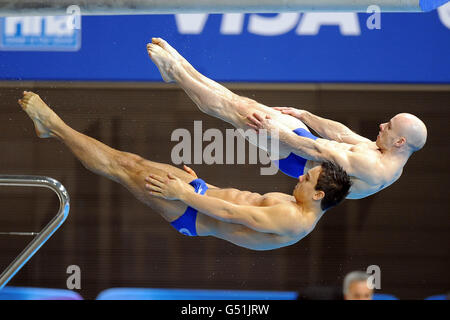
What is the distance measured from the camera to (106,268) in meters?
4.99

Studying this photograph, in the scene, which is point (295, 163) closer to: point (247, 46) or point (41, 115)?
point (247, 46)

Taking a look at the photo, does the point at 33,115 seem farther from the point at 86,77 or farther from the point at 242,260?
the point at 242,260

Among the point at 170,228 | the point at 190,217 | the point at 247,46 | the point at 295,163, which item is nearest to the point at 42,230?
the point at 190,217

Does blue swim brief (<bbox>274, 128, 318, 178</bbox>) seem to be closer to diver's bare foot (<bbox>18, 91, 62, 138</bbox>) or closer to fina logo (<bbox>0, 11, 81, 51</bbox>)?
diver's bare foot (<bbox>18, 91, 62, 138</bbox>)

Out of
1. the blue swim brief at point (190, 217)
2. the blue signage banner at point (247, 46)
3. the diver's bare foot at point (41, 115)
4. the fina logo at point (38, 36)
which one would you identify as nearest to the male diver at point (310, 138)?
the blue swim brief at point (190, 217)

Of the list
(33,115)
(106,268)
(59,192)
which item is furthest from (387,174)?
(106,268)

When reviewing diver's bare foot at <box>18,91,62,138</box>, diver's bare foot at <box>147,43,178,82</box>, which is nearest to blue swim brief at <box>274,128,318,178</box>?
diver's bare foot at <box>147,43,178,82</box>

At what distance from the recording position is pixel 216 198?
3398mm

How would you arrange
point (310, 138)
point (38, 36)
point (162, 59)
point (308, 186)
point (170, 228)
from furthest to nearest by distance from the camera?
point (170, 228)
point (38, 36)
point (162, 59)
point (310, 138)
point (308, 186)

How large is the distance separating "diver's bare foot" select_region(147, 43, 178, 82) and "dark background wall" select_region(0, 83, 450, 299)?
3.72ft

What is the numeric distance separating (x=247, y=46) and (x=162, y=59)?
4.15ft

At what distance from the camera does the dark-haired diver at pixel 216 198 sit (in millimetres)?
3354

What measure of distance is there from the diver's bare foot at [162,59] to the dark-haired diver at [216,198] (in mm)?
584

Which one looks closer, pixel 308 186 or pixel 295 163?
pixel 308 186
